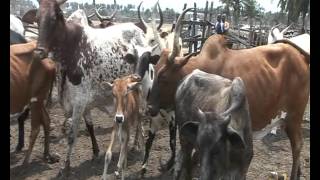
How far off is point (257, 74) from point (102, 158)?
9.05 feet

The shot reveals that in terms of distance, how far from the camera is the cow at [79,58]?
6.29 m

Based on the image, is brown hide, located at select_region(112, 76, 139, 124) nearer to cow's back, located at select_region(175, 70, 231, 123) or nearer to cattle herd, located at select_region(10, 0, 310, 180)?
cattle herd, located at select_region(10, 0, 310, 180)

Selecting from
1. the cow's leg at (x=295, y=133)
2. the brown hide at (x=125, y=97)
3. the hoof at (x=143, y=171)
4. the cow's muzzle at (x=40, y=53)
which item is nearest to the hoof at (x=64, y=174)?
the hoof at (x=143, y=171)

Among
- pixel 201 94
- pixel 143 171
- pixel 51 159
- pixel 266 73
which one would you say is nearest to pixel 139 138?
pixel 143 171

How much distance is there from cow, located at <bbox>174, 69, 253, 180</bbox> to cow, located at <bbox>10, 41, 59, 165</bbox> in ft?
7.31

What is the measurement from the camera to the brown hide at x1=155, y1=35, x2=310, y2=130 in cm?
586

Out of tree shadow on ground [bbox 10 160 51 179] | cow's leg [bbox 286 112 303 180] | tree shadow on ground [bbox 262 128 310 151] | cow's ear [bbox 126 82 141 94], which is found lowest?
tree shadow on ground [bbox 10 160 51 179]

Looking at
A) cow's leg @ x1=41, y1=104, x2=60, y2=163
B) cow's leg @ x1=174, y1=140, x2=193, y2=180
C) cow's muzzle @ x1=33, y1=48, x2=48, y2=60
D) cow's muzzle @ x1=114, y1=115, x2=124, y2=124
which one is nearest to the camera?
cow's leg @ x1=174, y1=140, x2=193, y2=180

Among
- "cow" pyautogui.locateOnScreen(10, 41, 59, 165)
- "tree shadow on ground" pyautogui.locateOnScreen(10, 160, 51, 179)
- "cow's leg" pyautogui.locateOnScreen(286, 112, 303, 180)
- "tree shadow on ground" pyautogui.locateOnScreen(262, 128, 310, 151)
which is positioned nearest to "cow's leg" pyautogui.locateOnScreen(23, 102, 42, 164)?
"cow" pyautogui.locateOnScreen(10, 41, 59, 165)

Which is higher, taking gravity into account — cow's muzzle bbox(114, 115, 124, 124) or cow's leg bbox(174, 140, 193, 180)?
cow's muzzle bbox(114, 115, 124, 124)

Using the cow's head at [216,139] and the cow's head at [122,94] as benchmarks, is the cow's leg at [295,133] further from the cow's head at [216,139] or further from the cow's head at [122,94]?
the cow's head at [122,94]

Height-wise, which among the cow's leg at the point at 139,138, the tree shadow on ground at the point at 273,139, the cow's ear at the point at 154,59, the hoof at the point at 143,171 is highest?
the cow's ear at the point at 154,59

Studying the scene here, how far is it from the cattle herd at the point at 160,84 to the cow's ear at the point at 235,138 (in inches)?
0.7

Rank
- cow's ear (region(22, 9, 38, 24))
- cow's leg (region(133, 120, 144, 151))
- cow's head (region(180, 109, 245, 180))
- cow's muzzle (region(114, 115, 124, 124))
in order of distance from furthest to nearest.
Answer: cow's ear (region(22, 9, 38, 24)) < cow's leg (region(133, 120, 144, 151)) < cow's muzzle (region(114, 115, 124, 124)) < cow's head (region(180, 109, 245, 180))
